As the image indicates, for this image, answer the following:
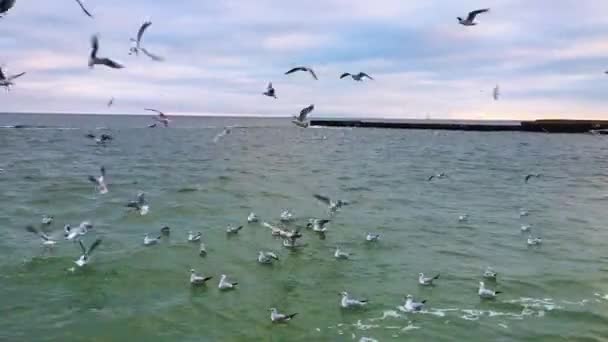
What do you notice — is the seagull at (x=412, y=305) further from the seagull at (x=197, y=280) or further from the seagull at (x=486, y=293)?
the seagull at (x=197, y=280)

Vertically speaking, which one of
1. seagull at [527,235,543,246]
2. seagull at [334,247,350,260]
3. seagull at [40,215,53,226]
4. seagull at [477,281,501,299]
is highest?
seagull at [527,235,543,246]

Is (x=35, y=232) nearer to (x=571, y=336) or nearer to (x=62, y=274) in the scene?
(x=62, y=274)

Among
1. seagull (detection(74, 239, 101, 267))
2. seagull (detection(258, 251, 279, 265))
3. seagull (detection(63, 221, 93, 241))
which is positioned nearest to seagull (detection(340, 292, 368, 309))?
seagull (detection(258, 251, 279, 265))

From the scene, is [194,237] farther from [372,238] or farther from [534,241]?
[534,241]

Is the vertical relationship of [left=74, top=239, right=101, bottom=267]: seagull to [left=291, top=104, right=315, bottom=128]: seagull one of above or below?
below

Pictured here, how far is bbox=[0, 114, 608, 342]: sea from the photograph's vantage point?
10859mm

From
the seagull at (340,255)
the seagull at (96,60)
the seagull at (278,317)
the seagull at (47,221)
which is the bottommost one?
the seagull at (47,221)

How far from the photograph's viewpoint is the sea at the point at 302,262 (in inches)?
428

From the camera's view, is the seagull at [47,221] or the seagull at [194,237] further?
the seagull at [47,221]

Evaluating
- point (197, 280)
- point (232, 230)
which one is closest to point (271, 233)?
point (232, 230)

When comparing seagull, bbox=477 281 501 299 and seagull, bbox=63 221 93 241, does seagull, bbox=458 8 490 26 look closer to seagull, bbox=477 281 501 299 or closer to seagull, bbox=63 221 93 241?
seagull, bbox=477 281 501 299

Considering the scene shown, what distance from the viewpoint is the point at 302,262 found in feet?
49.1

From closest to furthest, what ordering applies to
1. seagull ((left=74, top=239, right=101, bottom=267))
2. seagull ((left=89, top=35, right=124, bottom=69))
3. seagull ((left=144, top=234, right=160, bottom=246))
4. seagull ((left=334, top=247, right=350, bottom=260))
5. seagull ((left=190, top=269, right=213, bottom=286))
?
seagull ((left=89, top=35, right=124, bottom=69))
seagull ((left=190, top=269, right=213, bottom=286))
seagull ((left=74, top=239, right=101, bottom=267))
seagull ((left=334, top=247, right=350, bottom=260))
seagull ((left=144, top=234, right=160, bottom=246))

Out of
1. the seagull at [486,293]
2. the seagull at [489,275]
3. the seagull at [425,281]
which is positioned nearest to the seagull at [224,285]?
the seagull at [425,281]
